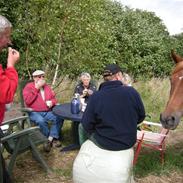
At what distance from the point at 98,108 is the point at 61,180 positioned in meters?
2.15

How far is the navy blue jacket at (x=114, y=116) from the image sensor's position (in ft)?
11.0

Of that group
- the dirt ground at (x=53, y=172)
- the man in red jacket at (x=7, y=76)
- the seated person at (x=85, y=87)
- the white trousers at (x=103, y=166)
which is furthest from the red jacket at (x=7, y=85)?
the seated person at (x=85, y=87)

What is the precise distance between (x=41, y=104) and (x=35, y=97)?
0.19 metres

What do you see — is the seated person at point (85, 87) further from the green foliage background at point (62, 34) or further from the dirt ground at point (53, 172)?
the green foliage background at point (62, 34)

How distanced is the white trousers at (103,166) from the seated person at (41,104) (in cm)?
317

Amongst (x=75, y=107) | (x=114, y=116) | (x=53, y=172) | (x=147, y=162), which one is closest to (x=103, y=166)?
(x=114, y=116)

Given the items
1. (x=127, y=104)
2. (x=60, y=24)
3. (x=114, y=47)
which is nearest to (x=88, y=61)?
(x=60, y=24)

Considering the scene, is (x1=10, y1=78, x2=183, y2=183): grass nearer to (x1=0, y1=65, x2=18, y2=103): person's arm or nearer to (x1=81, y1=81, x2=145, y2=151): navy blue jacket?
(x1=81, y1=81, x2=145, y2=151): navy blue jacket

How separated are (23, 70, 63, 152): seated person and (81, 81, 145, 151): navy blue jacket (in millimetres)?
3267

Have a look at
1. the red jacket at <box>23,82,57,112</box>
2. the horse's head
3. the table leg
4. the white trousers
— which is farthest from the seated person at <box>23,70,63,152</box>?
the white trousers

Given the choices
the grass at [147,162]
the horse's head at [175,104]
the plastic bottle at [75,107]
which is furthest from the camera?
the plastic bottle at [75,107]

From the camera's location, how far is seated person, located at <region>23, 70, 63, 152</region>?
6.63m

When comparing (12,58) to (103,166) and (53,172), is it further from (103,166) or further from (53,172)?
(53,172)

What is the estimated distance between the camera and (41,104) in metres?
6.80
